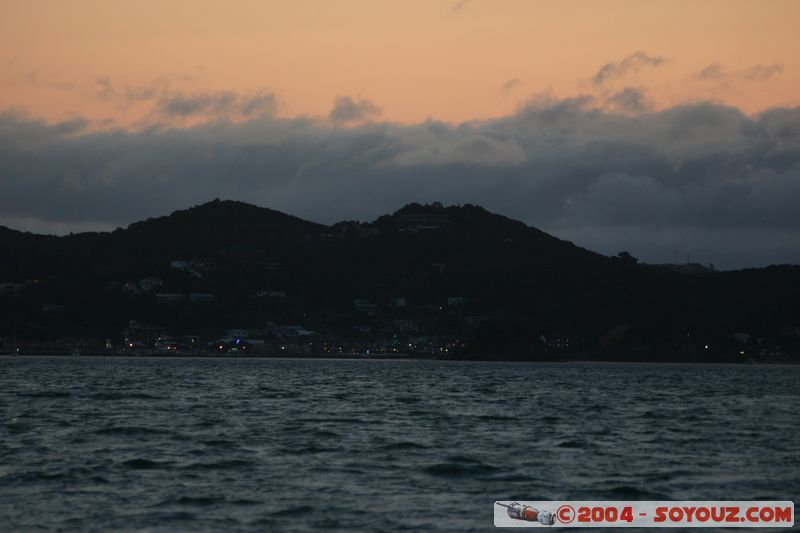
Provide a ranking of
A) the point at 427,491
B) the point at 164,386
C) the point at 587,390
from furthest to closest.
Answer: the point at 587,390 < the point at 164,386 < the point at 427,491

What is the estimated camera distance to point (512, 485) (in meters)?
35.9

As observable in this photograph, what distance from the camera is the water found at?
1228 inches

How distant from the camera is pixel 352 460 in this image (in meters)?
41.6

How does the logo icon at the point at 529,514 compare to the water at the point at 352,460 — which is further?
the water at the point at 352,460

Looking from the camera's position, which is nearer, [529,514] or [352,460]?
[529,514]

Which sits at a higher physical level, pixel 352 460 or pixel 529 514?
pixel 352 460

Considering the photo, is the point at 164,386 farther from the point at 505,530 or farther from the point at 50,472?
the point at 505,530

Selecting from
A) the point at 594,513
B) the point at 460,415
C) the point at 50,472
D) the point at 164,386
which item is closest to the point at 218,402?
the point at 460,415

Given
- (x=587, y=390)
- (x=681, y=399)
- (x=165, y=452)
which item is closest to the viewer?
(x=165, y=452)

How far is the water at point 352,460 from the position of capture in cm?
3120

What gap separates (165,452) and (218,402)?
3107 cm

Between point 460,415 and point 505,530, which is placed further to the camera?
point 460,415

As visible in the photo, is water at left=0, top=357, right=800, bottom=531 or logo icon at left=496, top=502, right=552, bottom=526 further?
water at left=0, top=357, right=800, bottom=531

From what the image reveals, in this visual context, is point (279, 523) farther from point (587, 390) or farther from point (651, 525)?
point (587, 390)
